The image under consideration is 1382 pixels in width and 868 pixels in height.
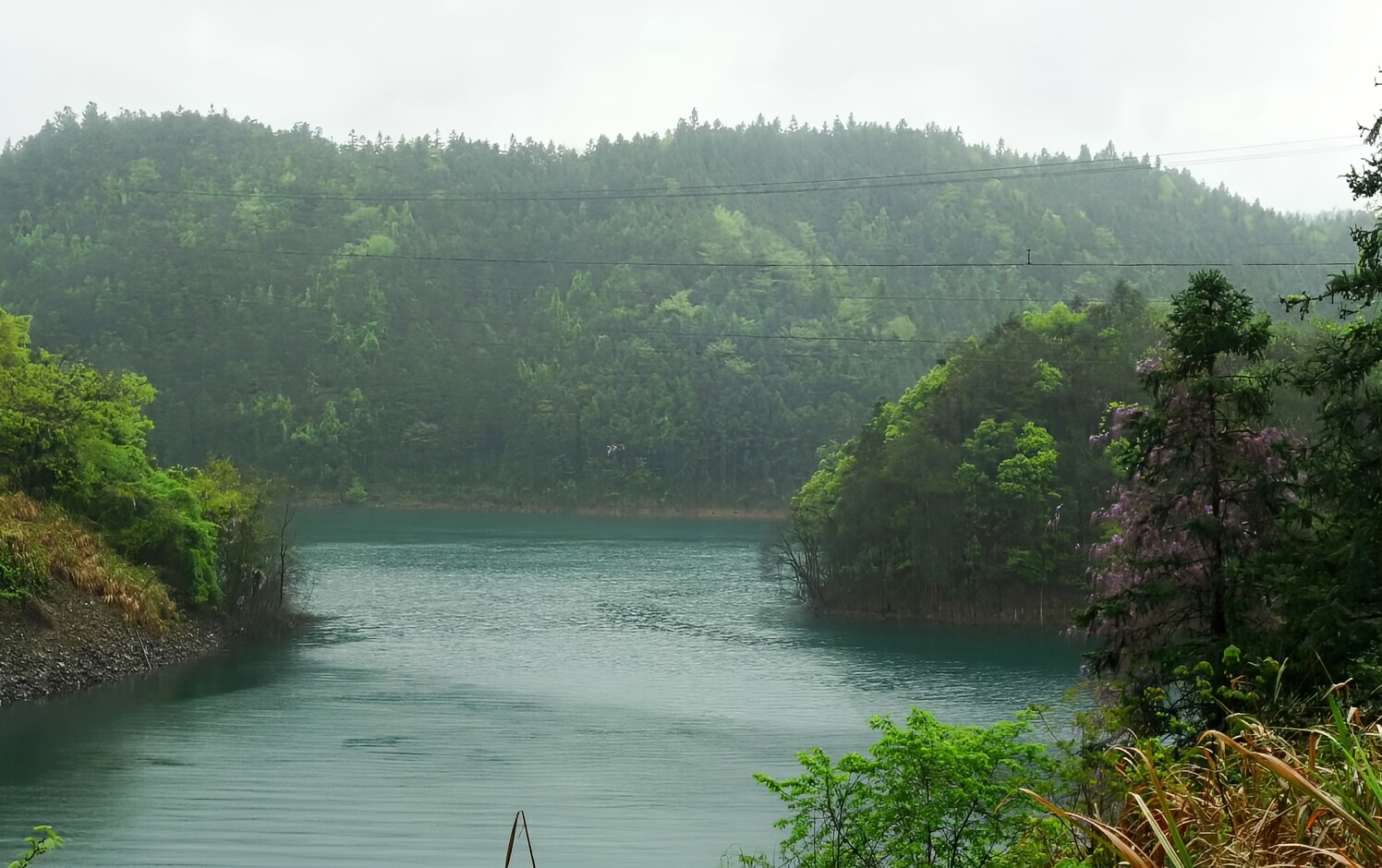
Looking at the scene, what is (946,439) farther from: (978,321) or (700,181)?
(700,181)

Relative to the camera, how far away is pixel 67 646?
102 feet

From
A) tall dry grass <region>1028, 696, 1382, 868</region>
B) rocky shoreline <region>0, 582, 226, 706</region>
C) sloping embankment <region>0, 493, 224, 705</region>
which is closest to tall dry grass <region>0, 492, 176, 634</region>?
sloping embankment <region>0, 493, 224, 705</region>

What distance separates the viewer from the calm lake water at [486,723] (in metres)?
20.9

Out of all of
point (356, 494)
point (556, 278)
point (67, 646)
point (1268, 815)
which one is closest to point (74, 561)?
point (67, 646)

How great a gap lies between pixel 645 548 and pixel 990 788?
59.6 meters

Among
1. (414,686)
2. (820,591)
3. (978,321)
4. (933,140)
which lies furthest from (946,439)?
(933,140)

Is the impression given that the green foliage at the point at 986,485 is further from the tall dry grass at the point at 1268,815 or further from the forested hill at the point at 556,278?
A: the tall dry grass at the point at 1268,815

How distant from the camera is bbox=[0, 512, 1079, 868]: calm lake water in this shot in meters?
20.9

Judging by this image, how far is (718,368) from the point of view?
11956 centimetres

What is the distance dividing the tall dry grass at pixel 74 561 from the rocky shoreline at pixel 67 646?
317 mm

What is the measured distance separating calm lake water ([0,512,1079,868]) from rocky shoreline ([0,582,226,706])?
2.01ft

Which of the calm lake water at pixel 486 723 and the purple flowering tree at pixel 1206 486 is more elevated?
the purple flowering tree at pixel 1206 486

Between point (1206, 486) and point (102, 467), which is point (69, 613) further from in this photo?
point (1206, 486)

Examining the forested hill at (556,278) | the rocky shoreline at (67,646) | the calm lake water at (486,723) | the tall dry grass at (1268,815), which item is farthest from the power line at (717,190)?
the tall dry grass at (1268,815)
